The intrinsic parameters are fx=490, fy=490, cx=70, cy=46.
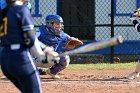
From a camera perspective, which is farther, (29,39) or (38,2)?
(38,2)

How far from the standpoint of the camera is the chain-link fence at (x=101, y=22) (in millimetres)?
13055

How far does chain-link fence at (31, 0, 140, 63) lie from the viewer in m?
13.1

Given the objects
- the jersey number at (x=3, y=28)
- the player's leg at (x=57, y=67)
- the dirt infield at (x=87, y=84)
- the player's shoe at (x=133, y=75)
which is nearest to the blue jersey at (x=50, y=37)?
the player's leg at (x=57, y=67)

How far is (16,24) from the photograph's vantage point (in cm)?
489

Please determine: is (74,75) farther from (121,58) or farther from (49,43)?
(121,58)

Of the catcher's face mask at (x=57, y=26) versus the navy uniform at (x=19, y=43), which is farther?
the catcher's face mask at (x=57, y=26)

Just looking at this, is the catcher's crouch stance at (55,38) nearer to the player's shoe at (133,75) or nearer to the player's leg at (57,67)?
the player's leg at (57,67)

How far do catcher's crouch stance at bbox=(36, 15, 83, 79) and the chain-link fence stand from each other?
143 inches

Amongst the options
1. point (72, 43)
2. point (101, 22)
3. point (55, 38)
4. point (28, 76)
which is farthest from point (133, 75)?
point (101, 22)

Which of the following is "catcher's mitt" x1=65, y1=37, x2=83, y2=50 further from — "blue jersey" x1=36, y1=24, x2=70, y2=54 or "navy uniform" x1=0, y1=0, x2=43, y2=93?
"navy uniform" x1=0, y1=0, x2=43, y2=93

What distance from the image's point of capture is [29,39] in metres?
4.91

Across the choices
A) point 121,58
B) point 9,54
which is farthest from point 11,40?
point 121,58

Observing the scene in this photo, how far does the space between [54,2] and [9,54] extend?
875 cm

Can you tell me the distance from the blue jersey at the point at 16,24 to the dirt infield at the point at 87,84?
296 cm
